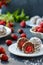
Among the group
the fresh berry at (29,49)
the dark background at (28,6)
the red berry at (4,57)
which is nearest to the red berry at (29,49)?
the fresh berry at (29,49)

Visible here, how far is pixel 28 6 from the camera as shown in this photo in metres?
2.39

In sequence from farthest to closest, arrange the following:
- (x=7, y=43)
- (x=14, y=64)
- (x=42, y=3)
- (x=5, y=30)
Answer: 1. (x=42, y=3)
2. (x=5, y=30)
3. (x=7, y=43)
4. (x=14, y=64)

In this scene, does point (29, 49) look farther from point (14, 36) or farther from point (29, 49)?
point (14, 36)

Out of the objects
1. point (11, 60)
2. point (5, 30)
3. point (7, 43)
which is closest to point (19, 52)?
point (11, 60)

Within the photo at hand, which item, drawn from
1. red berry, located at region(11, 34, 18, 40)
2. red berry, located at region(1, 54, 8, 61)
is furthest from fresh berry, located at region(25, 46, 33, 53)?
red berry, located at region(11, 34, 18, 40)

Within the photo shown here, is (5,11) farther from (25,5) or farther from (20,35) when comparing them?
(20,35)

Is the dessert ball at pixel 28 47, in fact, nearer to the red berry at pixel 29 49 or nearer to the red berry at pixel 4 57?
the red berry at pixel 29 49

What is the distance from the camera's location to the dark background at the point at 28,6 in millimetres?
2338

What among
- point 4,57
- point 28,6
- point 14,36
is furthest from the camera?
point 28,6

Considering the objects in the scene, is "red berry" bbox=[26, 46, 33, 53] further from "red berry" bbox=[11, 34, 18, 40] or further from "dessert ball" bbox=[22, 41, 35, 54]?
"red berry" bbox=[11, 34, 18, 40]

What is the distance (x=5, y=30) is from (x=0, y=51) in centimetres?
33

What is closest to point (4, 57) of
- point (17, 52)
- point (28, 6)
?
point (17, 52)

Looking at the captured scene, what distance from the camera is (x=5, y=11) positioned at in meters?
2.41

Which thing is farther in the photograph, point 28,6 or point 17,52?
point 28,6
